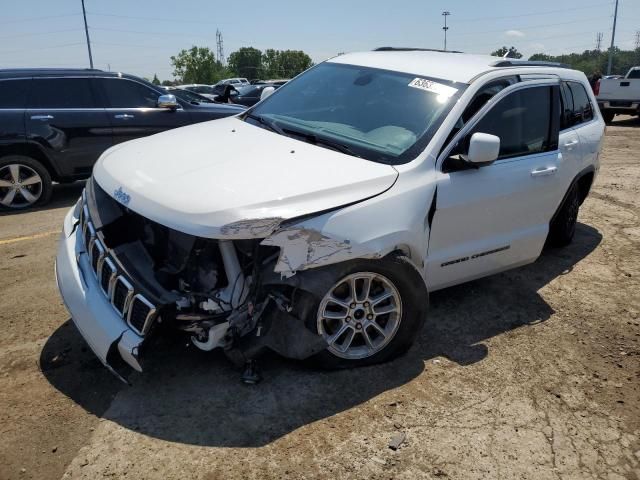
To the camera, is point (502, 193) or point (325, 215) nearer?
point (325, 215)

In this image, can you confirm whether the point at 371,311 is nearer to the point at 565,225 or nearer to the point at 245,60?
the point at 565,225

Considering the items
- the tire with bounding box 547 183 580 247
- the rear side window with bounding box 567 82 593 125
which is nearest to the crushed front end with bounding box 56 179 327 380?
the tire with bounding box 547 183 580 247

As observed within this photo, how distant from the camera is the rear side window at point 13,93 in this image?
6824 millimetres

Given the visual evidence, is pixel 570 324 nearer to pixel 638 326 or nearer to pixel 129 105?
pixel 638 326

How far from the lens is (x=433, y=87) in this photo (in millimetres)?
3846

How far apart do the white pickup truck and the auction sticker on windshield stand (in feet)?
52.0

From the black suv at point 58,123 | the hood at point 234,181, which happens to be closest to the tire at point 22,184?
the black suv at point 58,123

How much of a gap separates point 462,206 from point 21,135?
569 cm

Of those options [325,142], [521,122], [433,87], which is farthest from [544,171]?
[325,142]

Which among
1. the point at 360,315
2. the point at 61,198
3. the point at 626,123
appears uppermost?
the point at 360,315

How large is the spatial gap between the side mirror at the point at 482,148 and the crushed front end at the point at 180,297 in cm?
143

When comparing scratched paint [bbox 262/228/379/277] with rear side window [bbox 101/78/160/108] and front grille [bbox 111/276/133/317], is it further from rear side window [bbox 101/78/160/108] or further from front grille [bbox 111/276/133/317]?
rear side window [bbox 101/78/160/108]

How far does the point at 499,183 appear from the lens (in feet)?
12.6

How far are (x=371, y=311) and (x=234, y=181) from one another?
1108 millimetres
